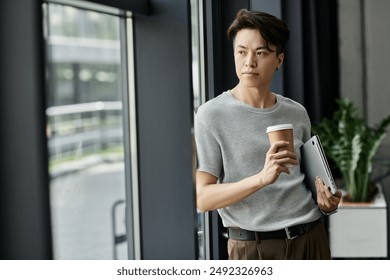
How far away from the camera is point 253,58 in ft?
3.65

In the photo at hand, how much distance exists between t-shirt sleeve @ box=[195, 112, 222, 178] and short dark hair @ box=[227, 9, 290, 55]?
0.52 feet

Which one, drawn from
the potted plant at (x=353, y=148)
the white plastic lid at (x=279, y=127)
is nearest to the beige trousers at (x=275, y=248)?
the white plastic lid at (x=279, y=127)

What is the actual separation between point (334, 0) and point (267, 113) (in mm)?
2107

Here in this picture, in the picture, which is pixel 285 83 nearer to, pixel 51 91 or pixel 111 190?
pixel 111 190

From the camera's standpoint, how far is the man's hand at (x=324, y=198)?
1159 mm

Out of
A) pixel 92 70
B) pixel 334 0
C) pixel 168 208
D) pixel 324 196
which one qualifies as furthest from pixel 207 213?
pixel 334 0

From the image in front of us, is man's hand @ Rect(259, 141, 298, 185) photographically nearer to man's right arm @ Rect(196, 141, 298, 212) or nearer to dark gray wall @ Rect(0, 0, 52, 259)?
man's right arm @ Rect(196, 141, 298, 212)

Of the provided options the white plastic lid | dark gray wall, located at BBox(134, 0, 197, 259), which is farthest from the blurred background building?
the white plastic lid

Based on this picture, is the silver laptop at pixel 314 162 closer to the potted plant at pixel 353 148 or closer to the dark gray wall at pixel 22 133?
the dark gray wall at pixel 22 133

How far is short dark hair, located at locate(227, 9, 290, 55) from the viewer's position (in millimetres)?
1102

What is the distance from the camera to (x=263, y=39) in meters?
1.11

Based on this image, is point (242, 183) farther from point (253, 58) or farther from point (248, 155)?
point (253, 58)
